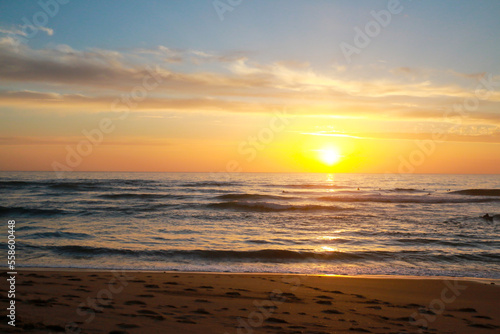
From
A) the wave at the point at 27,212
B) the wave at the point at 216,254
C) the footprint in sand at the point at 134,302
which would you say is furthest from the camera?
the wave at the point at 27,212

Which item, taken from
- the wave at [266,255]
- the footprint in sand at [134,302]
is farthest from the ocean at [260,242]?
the footprint in sand at [134,302]

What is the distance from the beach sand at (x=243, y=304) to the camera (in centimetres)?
539

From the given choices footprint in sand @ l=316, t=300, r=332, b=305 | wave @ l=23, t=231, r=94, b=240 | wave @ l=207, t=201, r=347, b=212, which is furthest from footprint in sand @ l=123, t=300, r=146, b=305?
wave @ l=207, t=201, r=347, b=212

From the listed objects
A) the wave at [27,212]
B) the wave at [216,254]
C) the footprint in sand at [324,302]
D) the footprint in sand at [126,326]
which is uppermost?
the footprint in sand at [126,326]

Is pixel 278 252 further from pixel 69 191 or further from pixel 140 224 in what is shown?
pixel 69 191

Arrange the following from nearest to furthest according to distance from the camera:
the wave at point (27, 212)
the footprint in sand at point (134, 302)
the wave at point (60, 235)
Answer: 1. the footprint in sand at point (134, 302)
2. the wave at point (60, 235)
3. the wave at point (27, 212)

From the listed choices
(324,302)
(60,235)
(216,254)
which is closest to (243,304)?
(324,302)

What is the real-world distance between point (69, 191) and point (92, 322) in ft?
124

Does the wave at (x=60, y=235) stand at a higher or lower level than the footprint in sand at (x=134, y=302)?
lower

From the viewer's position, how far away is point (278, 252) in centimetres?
1275

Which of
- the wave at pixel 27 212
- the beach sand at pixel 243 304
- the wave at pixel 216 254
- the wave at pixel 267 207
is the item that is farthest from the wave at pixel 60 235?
the wave at pixel 267 207

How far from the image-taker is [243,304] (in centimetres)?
700

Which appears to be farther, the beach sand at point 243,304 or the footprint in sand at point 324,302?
the footprint in sand at point 324,302

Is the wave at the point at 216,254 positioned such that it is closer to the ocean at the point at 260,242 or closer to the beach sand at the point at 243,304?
the ocean at the point at 260,242
